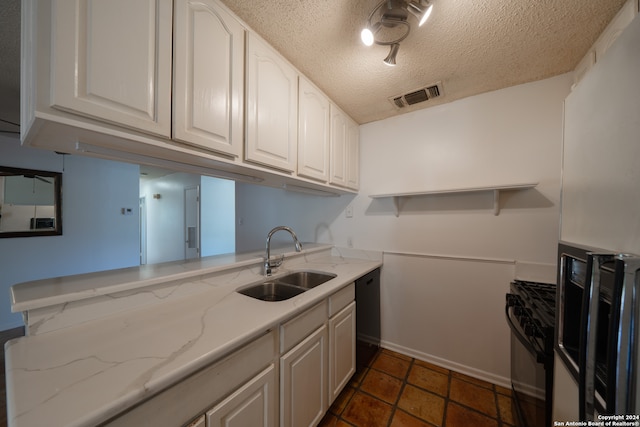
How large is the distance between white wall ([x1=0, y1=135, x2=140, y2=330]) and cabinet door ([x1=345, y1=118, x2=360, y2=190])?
3.54 metres

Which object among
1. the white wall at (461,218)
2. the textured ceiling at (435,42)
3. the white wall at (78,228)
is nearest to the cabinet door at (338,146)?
the textured ceiling at (435,42)

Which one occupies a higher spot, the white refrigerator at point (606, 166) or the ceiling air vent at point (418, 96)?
the ceiling air vent at point (418, 96)

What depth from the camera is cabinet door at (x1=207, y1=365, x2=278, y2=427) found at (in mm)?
743

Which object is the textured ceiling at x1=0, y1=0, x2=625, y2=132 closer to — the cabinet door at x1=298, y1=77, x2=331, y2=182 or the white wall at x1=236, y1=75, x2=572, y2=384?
the cabinet door at x1=298, y1=77, x2=331, y2=182

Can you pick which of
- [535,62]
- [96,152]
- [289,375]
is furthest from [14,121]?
[535,62]

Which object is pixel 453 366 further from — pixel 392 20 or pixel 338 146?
pixel 392 20

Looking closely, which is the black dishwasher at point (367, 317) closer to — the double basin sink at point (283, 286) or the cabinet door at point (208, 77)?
the double basin sink at point (283, 286)

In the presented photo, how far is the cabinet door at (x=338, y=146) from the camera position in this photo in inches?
73.1

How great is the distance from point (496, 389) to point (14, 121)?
527 cm

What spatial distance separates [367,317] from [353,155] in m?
1.56

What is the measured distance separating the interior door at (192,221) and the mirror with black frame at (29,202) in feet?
→ 5.42

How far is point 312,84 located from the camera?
162 cm

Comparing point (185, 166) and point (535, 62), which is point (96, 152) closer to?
point (185, 166)

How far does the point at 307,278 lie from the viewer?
1.75 metres
